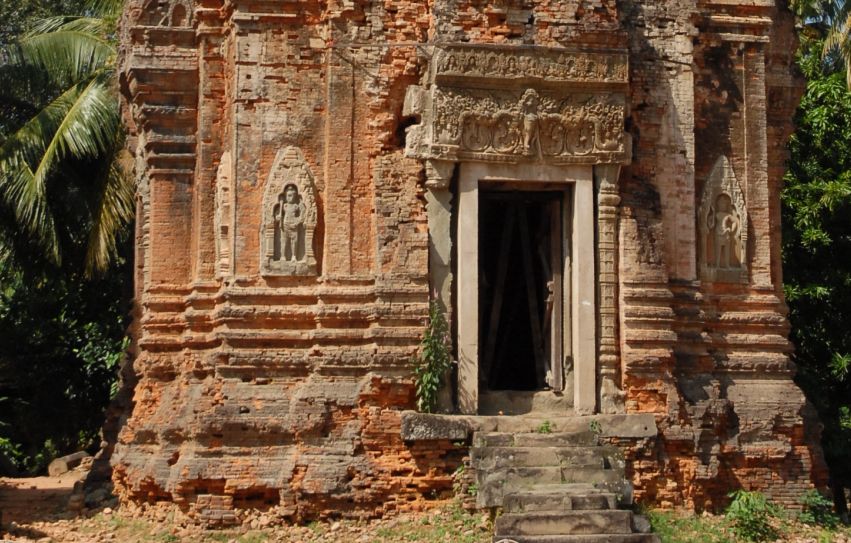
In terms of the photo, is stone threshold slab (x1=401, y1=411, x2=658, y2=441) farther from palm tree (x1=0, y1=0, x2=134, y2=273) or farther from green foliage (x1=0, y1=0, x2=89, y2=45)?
green foliage (x1=0, y1=0, x2=89, y2=45)

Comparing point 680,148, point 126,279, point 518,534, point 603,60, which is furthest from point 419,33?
point 126,279

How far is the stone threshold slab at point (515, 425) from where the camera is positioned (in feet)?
38.0

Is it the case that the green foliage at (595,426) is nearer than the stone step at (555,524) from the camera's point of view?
No

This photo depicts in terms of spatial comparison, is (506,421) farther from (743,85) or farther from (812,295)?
(812,295)

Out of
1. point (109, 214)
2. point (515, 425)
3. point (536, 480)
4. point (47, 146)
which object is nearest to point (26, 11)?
point (47, 146)

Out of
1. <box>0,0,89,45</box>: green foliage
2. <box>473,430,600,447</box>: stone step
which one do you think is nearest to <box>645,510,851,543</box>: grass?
<box>473,430,600,447</box>: stone step

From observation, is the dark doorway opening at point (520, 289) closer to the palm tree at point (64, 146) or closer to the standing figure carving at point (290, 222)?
the standing figure carving at point (290, 222)

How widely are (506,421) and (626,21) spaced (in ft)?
13.7

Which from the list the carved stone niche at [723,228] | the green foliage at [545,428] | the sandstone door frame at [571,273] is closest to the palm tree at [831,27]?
the carved stone niche at [723,228]

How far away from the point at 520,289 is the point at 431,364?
317 cm

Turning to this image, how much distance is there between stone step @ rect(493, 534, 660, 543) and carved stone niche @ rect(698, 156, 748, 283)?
349 centimetres

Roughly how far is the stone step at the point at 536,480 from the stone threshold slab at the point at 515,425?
56 cm

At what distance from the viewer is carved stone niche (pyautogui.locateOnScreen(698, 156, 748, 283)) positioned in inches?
512

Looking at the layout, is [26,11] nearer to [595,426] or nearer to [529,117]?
[529,117]
